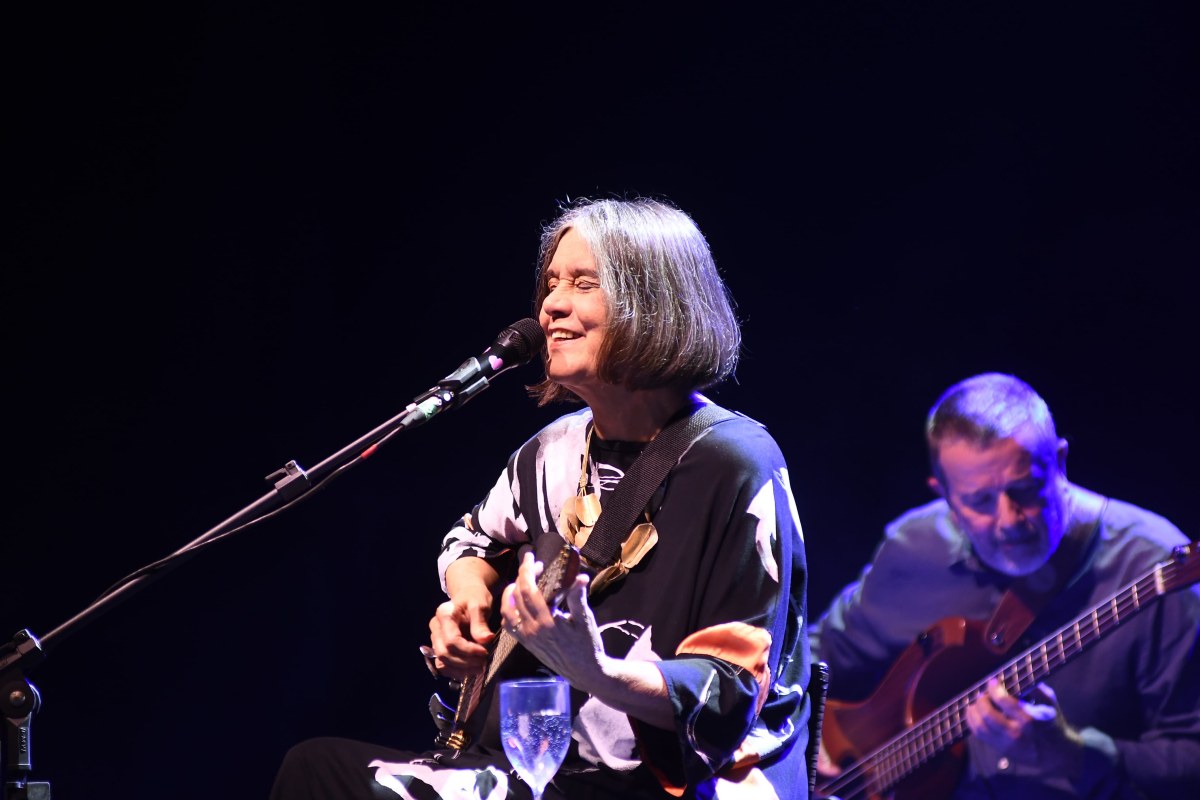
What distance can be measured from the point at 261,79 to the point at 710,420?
2.45m

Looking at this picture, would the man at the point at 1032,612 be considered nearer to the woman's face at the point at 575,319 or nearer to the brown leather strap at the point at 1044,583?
the brown leather strap at the point at 1044,583

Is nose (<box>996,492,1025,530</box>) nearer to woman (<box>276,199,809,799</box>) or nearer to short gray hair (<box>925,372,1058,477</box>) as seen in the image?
short gray hair (<box>925,372,1058,477</box>)

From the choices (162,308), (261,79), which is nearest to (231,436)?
(162,308)

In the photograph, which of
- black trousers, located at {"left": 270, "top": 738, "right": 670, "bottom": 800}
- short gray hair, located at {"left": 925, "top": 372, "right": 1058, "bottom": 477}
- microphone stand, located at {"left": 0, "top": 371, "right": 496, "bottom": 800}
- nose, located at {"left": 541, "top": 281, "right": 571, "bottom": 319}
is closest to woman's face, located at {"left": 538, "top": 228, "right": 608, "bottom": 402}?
nose, located at {"left": 541, "top": 281, "right": 571, "bottom": 319}

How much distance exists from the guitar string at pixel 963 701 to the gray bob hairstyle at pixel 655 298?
5.36 feet

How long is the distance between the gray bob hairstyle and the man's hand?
5.66 ft

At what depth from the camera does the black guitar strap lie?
1998 millimetres

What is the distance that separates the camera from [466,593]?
2.19 meters

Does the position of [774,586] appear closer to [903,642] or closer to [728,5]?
[903,642]

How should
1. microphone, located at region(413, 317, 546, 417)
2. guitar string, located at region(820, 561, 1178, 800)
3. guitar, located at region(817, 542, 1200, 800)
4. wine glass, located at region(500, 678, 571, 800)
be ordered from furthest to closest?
guitar, located at region(817, 542, 1200, 800) → guitar string, located at region(820, 561, 1178, 800) → microphone, located at region(413, 317, 546, 417) → wine glass, located at region(500, 678, 571, 800)

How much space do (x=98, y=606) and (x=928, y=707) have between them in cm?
255

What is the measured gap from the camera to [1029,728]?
3301 millimetres

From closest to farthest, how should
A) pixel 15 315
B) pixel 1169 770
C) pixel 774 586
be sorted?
pixel 774 586
pixel 1169 770
pixel 15 315

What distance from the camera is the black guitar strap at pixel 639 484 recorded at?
6.56ft
